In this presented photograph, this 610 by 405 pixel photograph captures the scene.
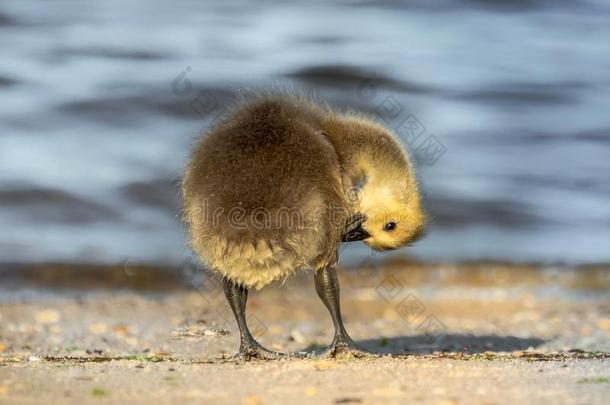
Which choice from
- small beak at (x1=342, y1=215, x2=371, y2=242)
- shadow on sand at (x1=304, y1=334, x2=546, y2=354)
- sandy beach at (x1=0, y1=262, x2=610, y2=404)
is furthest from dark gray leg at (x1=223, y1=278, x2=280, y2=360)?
shadow on sand at (x1=304, y1=334, x2=546, y2=354)

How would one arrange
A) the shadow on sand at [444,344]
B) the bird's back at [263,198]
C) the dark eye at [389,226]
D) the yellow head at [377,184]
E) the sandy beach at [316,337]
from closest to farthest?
the sandy beach at [316,337] → the bird's back at [263,198] → the yellow head at [377,184] → the dark eye at [389,226] → the shadow on sand at [444,344]

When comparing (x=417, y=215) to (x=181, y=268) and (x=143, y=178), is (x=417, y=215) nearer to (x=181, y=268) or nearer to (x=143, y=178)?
(x=181, y=268)

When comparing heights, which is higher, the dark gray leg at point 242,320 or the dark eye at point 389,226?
the dark eye at point 389,226

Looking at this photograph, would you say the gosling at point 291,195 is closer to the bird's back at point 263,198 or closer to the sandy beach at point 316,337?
the bird's back at point 263,198

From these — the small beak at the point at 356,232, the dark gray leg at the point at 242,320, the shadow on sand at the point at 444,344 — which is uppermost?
the small beak at the point at 356,232

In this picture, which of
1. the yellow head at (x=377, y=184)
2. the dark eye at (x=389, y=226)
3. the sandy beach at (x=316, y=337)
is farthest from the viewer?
the dark eye at (x=389, y=226)

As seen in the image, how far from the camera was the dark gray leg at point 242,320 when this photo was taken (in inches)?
266

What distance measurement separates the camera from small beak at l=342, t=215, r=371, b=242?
22.3 ft

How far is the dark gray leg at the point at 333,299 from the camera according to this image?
266 inches

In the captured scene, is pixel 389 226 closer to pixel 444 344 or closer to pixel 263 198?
pixel 263 198

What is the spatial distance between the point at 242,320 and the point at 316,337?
2.27 metres

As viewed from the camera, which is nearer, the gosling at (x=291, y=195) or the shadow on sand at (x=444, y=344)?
the gosling at (x=291, y=195)

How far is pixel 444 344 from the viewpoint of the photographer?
28.3 ft

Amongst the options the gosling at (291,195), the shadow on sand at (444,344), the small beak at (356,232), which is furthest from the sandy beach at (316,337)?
the small beak at (356,232)
